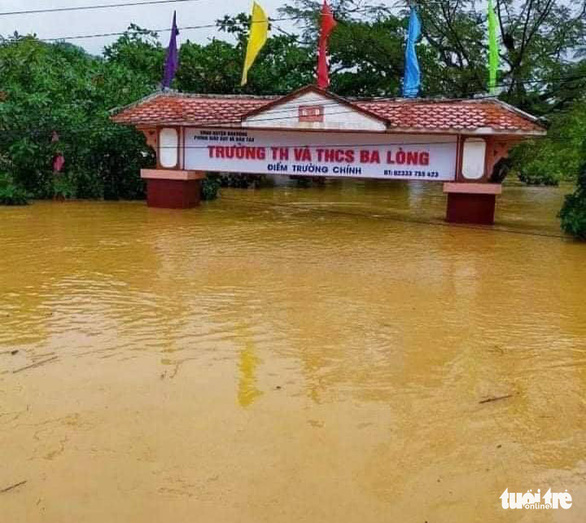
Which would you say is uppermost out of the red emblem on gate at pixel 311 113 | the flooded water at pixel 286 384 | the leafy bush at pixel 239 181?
the red emblem on gate at pixel 311 113

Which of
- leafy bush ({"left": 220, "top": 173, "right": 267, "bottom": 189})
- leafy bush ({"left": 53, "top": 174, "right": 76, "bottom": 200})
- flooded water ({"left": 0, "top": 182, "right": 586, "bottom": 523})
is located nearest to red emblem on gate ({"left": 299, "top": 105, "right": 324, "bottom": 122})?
flooded water ({"left": 0, "top": 182, "right": 586, "bottom": 523})

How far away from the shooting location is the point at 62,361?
556cm

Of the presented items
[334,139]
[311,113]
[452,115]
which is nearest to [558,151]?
[452,115]

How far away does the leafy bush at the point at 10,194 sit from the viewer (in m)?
16.2

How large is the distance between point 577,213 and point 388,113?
13.9 ft

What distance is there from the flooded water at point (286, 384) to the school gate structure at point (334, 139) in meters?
3.70

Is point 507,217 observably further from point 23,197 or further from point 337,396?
point 337,396

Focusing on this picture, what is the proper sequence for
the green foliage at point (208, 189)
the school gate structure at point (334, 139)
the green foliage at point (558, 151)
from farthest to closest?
the green foliage at point (208, 189) < the school gate structure at point (334, 139) < the green foliage at point (558, 151)

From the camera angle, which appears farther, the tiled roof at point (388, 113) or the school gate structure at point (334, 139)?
the school gate structure at point (334, 139)

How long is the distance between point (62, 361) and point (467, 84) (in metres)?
17.9

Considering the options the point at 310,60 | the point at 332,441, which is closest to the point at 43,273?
the point at 332,441

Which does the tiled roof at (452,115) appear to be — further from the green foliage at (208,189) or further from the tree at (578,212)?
the green foliage at (208,189)

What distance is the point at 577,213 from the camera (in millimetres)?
12367

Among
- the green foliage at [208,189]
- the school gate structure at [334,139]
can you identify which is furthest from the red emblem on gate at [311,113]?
the green foliage at [208,189]
